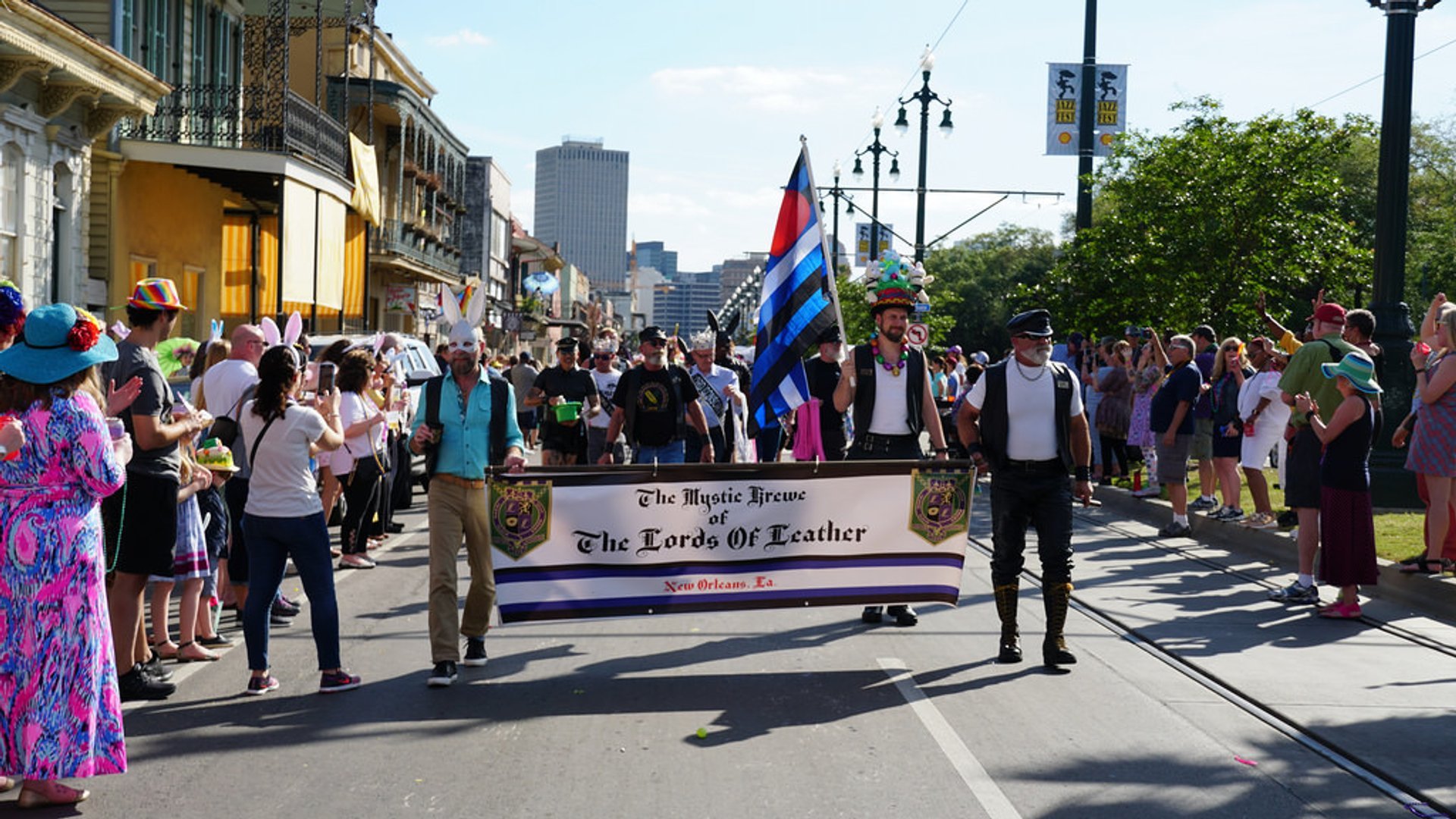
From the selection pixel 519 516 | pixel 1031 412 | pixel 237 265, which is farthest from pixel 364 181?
pixel 1031 412

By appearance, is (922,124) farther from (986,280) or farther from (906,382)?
(986,280)

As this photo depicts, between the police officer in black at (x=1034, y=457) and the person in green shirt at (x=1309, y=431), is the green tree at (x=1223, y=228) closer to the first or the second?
the person in green shirt at (x=1309, y=431)

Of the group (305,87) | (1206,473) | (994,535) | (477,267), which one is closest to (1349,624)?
(994,535)

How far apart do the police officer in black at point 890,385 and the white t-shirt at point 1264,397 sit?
19.0 feet

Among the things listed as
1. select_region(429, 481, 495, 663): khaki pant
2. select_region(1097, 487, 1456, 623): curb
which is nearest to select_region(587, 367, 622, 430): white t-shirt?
select_region(429, 481, 495, 663): khaki pant

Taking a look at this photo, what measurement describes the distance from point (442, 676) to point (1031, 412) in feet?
11.7

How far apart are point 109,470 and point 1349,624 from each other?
25.7 ft

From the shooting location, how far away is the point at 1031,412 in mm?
8430

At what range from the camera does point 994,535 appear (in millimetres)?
8695

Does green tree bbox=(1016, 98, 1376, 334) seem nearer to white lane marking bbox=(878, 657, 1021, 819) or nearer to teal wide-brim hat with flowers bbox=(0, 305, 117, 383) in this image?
white lane marking bbox=(878, 657, 1021, 819)

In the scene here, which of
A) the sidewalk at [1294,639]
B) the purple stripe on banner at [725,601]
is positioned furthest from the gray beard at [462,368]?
the sidewalk at [1294,639]

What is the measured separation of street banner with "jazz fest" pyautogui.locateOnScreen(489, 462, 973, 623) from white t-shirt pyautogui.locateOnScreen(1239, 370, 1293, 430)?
20.4ft

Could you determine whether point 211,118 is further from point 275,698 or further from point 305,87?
point 305,87

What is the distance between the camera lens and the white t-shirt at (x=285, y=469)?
7430 mm
